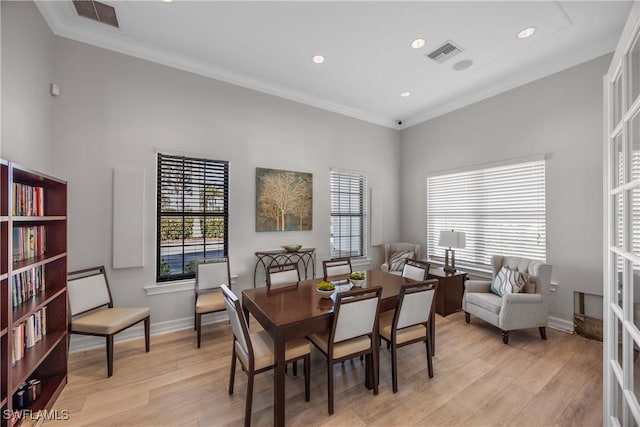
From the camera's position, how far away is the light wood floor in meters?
1.87

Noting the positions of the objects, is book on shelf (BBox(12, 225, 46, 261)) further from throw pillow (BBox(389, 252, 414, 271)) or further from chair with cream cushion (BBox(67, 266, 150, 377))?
throw pillow (BBox(389, 252, 414, 271))

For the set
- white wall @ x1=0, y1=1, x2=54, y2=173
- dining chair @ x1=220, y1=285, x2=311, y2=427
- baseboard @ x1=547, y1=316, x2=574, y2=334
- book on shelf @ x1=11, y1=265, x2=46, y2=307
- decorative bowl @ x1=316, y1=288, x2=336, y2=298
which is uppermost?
white wall @ x1=0, y1=1, x2=54, y2=173

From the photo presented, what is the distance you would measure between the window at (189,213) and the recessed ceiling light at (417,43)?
2692mm

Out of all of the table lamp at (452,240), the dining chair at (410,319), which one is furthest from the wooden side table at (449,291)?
the dining chair at (410,319)

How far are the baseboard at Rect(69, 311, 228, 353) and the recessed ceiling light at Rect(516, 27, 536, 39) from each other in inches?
190

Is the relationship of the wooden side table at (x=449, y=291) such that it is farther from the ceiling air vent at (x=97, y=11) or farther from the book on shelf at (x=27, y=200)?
the ceiling air vent at (x=97, y=11)

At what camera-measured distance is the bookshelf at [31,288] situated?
57.4 inches

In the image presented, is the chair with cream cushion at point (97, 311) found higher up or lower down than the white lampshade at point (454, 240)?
lower down

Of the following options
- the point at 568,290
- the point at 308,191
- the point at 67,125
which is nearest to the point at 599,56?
the point at 568,290

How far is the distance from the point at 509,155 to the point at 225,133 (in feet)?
13.2

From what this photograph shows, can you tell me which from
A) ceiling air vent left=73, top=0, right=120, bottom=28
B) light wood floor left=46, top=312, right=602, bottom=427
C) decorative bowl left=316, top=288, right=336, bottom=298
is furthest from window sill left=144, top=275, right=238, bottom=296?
ceiling air vent left=73, top=0, right=120, bottom=28

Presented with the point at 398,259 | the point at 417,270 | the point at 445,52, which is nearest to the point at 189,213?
the point at 417,270

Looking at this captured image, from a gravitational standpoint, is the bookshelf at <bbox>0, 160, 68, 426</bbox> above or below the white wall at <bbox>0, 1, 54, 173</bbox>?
below

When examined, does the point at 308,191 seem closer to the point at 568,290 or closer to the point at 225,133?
the point at 225,133
